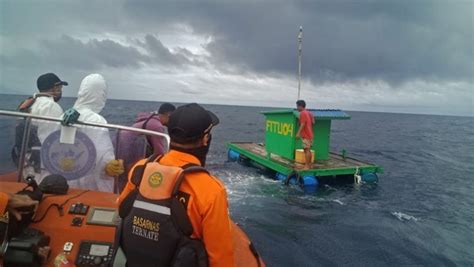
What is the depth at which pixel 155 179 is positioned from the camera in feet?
7.39

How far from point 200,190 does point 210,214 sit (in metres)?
0.16

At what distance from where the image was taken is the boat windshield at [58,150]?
148 inches

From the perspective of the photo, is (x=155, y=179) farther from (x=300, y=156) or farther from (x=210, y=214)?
(x=300, y=156)

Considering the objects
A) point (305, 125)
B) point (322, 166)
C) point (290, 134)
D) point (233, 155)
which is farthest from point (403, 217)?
point (233, 155)

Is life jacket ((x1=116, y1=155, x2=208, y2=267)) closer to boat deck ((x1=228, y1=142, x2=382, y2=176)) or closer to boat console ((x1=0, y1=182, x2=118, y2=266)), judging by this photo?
boat console ((x1=0, y1=182, x2=118, y2=266))

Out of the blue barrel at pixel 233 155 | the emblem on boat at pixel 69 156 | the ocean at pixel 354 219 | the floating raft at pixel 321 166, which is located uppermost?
the emblem on boat at pixel 69 156

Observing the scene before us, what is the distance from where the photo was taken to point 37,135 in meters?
3.79

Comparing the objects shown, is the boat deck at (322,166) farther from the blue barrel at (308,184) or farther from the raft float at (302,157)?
the blue barrel at (308,184)

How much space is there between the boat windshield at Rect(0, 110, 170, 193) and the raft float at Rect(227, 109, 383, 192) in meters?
9.93

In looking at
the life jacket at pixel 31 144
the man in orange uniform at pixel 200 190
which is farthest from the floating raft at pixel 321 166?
the man in orange uniform at pixel 200 190

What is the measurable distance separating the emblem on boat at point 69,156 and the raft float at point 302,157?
1009 cm

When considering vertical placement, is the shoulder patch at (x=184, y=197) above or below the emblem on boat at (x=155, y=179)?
below

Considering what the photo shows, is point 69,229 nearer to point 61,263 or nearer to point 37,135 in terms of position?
point 61,263

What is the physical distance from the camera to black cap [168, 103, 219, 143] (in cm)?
233
